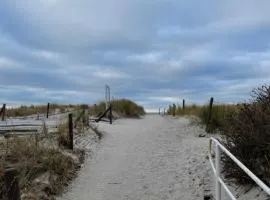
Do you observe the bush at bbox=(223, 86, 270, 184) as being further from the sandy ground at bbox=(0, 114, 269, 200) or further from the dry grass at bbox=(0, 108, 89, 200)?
the dry grass at bbox=(0, 108, 89, 200)

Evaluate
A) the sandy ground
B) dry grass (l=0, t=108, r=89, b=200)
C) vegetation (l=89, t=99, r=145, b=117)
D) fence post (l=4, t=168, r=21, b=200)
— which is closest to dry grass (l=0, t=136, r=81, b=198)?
dry grass (l=0, t=108, r=89, b=200)

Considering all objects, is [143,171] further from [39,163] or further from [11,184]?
[11,184]

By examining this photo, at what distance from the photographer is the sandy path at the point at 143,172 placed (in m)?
12.0

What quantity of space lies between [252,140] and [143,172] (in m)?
5.35

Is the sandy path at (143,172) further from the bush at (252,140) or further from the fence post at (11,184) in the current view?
the fence post at (11,184)

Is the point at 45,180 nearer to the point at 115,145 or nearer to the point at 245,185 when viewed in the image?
the point at 245,185

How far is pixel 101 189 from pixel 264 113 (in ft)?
15.2

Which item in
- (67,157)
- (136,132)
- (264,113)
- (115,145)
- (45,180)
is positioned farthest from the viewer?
(136,132)

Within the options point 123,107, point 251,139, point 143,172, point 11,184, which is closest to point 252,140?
point 251,139

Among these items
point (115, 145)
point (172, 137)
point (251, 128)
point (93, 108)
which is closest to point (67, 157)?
point (115, 145)

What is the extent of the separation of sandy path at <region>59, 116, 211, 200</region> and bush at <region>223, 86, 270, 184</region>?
5.42 feet

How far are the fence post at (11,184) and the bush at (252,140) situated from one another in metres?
3.78

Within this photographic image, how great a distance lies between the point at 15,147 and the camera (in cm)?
1282

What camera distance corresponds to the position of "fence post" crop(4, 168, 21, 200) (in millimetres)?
8180
